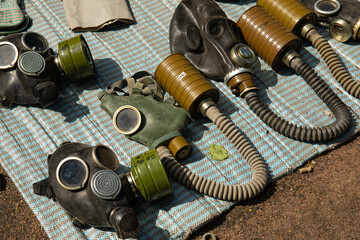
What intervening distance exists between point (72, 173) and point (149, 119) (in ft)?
2.83

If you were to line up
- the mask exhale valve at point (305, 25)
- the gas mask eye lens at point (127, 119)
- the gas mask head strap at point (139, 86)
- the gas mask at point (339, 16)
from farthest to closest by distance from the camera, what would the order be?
the gas mask at point (339, 16), the mask exhale valve at point (305, 25), the gas mask head strap at point (139, 86), the gas mask eye lens at point (127, 119)

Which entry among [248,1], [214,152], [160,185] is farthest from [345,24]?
[160,185]

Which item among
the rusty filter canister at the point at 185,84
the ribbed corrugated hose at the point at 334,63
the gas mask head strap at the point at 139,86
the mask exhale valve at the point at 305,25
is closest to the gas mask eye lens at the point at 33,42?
the gas mask head strap at the point at 139,86

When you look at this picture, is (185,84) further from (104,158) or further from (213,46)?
(104,158)

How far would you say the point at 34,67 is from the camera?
138 inches

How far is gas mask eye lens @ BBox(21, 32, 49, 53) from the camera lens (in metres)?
3.63

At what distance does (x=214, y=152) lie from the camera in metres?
3.49

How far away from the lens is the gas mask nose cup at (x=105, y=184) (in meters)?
2.79

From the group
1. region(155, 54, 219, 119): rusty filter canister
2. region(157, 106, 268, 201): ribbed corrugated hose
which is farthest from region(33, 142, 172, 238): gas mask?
region(155, 54, 219, 119): rusty filter canister

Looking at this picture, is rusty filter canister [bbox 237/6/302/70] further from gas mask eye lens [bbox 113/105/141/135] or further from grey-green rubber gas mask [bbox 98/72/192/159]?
gas mask eye lens [bbox 113/105/141/135]

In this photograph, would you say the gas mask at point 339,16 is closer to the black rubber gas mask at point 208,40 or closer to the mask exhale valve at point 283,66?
the mask exhale valve at point 283,66

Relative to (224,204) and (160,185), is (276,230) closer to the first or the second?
(224,204)

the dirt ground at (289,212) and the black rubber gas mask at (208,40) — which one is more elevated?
the black rubber gas mask at (208,40)

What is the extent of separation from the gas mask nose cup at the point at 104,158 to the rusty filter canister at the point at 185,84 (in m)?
0.81
